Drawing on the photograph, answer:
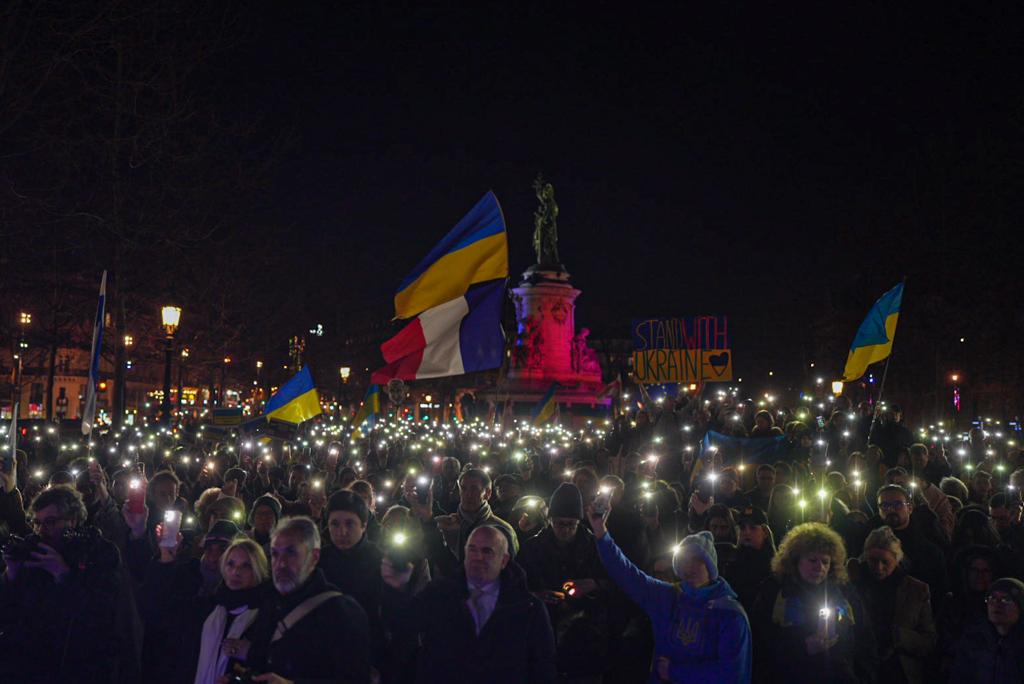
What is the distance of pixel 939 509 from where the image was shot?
9188 mm

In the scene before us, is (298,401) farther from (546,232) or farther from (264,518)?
(546,232)

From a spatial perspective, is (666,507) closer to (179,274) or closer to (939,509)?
(939,509)

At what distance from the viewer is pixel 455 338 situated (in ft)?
36.6

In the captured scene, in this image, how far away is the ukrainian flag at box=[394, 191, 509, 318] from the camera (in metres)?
10.7

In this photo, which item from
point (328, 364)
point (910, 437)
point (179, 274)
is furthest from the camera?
point (328, 364)

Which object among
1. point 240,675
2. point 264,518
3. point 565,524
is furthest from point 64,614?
point 565,524

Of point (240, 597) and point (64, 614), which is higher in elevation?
point (240, 597)

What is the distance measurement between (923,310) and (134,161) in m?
28.2

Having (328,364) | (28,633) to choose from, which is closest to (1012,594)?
(28,633)

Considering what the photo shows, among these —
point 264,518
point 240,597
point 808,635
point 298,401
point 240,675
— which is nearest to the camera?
point 240,675

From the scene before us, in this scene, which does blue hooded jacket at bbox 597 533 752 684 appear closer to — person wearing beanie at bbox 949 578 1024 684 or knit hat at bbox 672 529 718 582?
knit hat at bbox 672 529 718 582

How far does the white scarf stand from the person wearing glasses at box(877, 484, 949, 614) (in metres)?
4.91

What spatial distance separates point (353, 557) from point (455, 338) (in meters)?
5.15

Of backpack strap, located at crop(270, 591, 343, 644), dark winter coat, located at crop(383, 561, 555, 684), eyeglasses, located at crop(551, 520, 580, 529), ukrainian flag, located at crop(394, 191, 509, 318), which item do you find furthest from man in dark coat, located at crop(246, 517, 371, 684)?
ukrainian flag, located at crop(394, 191, 509, 318)
